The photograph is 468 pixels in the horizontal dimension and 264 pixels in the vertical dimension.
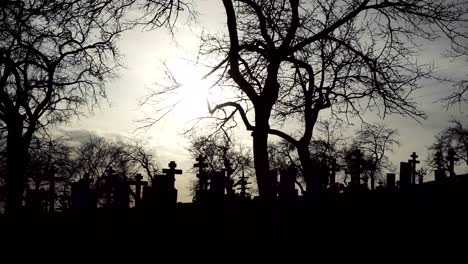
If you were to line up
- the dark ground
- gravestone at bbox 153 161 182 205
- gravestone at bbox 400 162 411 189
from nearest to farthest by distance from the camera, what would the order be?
1. the dark ground
2. gravestone at bbox 153 161 182 205
3. gravestone at bbox 400 162 411 189

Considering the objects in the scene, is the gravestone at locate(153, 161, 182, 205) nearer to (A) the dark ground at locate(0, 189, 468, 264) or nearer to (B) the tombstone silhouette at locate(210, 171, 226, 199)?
(A) the dark ground at locate(0, 189, 468, 264)

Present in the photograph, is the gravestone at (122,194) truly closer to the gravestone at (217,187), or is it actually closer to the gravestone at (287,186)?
the gravestone at (217,187)

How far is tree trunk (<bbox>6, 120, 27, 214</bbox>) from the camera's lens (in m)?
19.4

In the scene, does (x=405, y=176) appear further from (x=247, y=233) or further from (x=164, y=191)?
(x=164, y=191)

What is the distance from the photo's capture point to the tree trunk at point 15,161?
1942 centimetres

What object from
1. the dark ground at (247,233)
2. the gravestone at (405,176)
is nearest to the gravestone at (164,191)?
the dark ground at (247,233)

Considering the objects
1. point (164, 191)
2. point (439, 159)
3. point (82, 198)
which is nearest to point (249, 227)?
A: point (164, 191)

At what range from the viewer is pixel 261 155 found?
10961mm

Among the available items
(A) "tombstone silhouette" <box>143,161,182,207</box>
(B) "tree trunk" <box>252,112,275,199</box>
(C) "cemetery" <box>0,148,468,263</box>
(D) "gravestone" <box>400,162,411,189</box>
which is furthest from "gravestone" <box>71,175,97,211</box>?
(D) "gravestone" <box>400,162,411,189</box>

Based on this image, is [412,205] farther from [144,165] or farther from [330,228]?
[144,165]

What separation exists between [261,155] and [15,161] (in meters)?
13.7

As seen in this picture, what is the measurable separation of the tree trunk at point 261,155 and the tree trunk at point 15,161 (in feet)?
40.7

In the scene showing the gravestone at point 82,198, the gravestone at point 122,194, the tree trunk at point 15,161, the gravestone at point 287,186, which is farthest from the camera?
the tree trunk at point 15,161

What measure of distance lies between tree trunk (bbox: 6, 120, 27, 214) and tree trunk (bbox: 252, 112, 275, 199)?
40.7 feet
